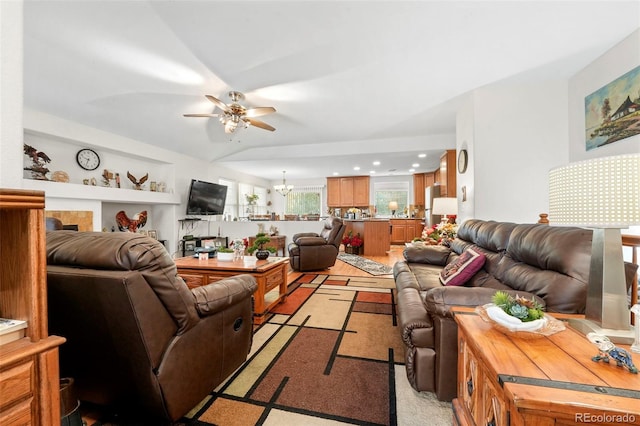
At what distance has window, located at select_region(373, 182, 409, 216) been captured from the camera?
9.49 meters

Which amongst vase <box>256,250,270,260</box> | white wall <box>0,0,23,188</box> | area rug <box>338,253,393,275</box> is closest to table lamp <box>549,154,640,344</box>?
white wall <box>0,0,23,188</box>

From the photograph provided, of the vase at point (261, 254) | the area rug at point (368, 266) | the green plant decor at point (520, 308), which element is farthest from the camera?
the area rug at point (368, 266)

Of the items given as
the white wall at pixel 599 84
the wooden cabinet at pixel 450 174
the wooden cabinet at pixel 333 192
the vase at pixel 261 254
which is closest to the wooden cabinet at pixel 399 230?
the wooden cabinet at pixel 333 192

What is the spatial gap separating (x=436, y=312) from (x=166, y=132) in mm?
5187

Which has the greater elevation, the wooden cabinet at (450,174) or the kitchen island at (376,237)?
the wooden cabinet at (450,174)

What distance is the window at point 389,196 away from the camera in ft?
31.1

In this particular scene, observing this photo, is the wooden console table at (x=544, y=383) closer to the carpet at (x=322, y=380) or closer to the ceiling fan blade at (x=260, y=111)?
the carpet at (x=322, y=380)

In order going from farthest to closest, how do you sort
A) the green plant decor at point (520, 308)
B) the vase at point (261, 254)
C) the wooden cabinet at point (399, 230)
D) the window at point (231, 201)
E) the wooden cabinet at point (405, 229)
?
the wooden cabinet at point (399, 230) → the wooden cabinet at point (405, 229) → the window at point (231, 201) → the vase at point (261, 254) → the green plant decor at point (520, 308)

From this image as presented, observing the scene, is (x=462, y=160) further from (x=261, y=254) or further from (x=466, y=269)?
(x=261, y=254)

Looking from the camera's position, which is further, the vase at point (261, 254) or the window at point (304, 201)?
the window at point (304, 201)

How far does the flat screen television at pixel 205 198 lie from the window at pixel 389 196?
211 inches

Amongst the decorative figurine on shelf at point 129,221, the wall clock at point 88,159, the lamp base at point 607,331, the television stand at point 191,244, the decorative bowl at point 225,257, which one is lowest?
the television stand at point 191,244

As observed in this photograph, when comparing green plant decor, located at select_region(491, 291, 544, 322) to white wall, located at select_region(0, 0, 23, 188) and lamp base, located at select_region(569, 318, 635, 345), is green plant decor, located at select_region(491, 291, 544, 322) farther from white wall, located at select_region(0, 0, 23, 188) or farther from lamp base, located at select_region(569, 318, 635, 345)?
white wall, located at select_region(0, 0, 23, 188)

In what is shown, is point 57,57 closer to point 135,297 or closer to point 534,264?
point 135,297
